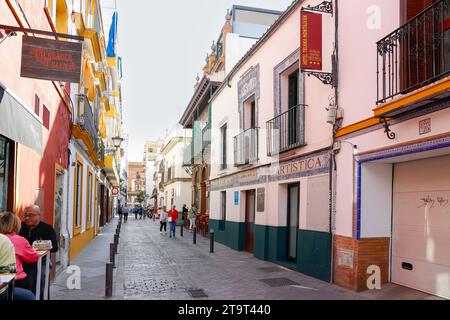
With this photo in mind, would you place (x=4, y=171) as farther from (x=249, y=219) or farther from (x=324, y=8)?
(x=249, y=219)

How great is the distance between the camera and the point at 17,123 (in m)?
5.50

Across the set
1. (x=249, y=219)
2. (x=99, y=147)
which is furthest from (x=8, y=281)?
(x=99, y=147)

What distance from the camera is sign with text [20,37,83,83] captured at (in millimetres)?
5871

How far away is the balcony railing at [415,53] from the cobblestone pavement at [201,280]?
357 cm

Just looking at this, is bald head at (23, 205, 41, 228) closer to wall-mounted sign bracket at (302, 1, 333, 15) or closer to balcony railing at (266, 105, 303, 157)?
balcony railing at (266, 105, 303, 157)

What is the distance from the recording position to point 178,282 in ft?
31.4

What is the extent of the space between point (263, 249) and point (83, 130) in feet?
21.6

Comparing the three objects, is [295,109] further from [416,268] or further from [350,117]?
[416,268]

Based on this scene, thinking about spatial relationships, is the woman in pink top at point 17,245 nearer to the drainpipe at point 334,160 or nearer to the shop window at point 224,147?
the drainpipe at point 334,160

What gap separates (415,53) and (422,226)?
9.69ft

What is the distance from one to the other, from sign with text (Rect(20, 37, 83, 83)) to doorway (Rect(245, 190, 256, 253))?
9607 millimetres
